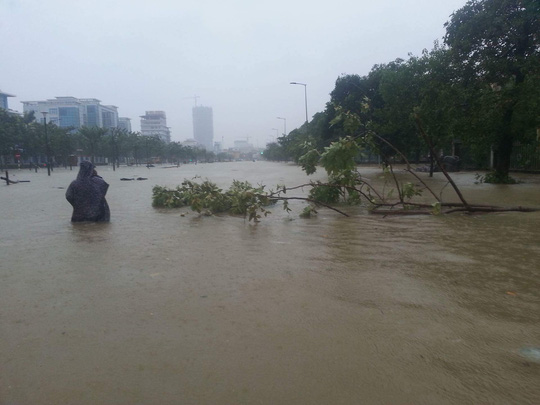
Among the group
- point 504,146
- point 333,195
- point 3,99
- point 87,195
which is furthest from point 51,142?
point 504,146

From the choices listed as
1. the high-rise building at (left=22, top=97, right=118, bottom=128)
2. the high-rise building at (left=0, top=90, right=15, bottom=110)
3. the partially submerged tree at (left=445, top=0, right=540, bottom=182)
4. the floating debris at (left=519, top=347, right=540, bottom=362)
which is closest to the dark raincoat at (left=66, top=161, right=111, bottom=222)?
the floating debris at (left=519, top=347, right=540, bottom=362)

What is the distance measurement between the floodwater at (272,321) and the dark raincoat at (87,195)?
→ 1.99 meters

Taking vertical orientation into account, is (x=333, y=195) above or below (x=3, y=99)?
below

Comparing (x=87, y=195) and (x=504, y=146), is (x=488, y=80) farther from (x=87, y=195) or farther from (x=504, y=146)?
(x=87, y=195)

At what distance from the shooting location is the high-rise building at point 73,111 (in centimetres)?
9488

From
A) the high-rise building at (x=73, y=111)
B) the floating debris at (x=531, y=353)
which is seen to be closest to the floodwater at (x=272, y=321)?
the floating debris at (x=531, y=353)

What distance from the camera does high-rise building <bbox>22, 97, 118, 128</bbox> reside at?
9488 centimetres

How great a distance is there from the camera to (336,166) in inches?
351

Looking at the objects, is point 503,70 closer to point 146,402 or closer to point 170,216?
point 170,216

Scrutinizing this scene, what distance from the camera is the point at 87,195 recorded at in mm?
8273

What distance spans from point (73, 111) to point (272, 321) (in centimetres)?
10464

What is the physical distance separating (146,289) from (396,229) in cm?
472

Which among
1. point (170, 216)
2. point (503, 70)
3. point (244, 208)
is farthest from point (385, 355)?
point (503, 70)

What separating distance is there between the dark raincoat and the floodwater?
1991mm
